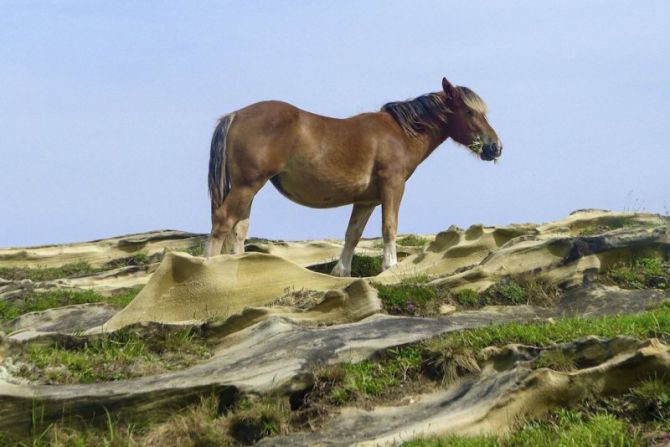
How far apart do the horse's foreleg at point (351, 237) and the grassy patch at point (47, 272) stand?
232 inches

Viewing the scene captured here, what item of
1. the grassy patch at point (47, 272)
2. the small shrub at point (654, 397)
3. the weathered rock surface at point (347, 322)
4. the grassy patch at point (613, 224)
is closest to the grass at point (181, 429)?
the weathered rock surface at point (347, 322)

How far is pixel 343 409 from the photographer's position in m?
10.2

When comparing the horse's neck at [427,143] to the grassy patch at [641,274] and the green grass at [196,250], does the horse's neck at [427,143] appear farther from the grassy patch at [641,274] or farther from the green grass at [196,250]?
the green grass at [196,250]

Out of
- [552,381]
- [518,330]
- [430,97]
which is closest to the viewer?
[552,381]

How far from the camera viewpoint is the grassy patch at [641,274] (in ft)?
49.4

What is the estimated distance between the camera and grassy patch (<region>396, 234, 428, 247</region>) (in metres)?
21.8

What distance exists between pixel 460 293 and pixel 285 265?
2668 millimetres

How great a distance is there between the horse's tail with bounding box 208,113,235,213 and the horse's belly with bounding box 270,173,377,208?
1.02 metres

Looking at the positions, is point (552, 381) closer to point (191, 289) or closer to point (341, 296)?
point (341, 296)

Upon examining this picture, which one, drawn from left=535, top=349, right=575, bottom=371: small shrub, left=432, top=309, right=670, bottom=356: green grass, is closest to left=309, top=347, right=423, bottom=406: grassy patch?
left=432, top=309, right=670, bottom=356: green grass

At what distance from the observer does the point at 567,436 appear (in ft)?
28.6

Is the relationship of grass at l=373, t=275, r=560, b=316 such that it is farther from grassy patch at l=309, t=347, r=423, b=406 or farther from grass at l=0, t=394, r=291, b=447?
grass at l=0, t=394, r=291, b=447

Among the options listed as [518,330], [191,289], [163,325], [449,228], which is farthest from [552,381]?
[449,228]

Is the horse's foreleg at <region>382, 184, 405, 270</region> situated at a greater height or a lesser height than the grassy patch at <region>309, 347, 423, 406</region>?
greater
